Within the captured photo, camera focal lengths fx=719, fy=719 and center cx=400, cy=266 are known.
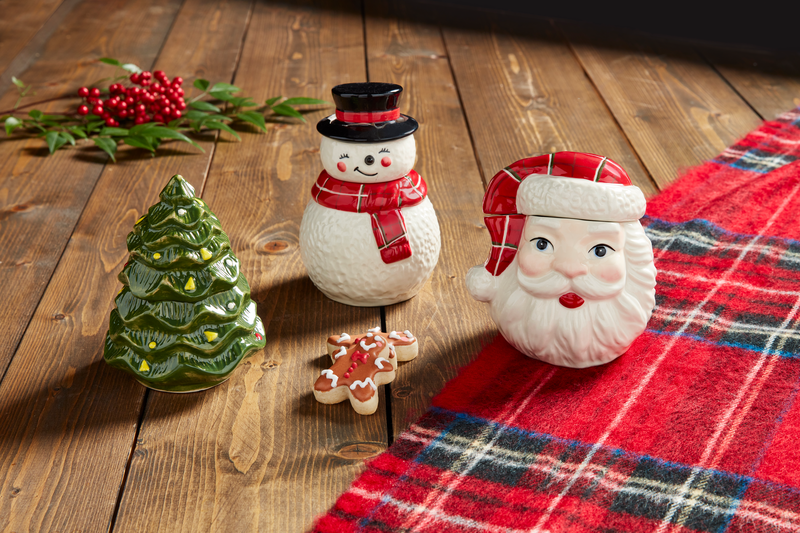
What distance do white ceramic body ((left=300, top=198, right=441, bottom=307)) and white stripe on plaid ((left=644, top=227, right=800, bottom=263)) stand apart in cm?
44

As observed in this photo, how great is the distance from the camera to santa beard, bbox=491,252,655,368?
0.84 metres

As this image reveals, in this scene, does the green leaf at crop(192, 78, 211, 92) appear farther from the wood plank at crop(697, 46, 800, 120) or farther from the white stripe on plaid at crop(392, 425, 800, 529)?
the wood plank at crop(697, 46, 800, 120)

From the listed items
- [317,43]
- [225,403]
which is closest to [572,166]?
[225,403]

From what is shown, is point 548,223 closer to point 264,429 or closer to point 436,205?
point 264,429

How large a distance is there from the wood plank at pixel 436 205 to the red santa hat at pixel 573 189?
0.22 m

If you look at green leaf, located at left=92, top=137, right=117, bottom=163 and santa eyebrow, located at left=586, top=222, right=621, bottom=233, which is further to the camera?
green leaf, located at left=92, top=137, right=117, bottom=163

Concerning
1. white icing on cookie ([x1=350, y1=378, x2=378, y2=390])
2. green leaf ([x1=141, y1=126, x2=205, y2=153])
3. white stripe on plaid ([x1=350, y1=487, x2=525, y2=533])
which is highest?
white icing on cookie ([x1=350, y1=378, x2=378, y2=390])

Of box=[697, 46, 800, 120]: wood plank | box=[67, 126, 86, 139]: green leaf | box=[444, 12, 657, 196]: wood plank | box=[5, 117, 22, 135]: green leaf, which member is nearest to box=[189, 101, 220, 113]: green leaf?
box=[67, 126, 86, 139]: green leaf

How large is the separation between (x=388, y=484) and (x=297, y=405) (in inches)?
6.7

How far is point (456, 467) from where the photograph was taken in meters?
0.76

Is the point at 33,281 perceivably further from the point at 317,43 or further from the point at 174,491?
the point at 317,43

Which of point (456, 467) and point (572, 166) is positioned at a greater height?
point (572, 166)

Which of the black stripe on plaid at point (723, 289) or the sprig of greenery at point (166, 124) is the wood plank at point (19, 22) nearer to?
the sprig of greenery at point (166, 124)

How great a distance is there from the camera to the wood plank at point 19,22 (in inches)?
77.1
